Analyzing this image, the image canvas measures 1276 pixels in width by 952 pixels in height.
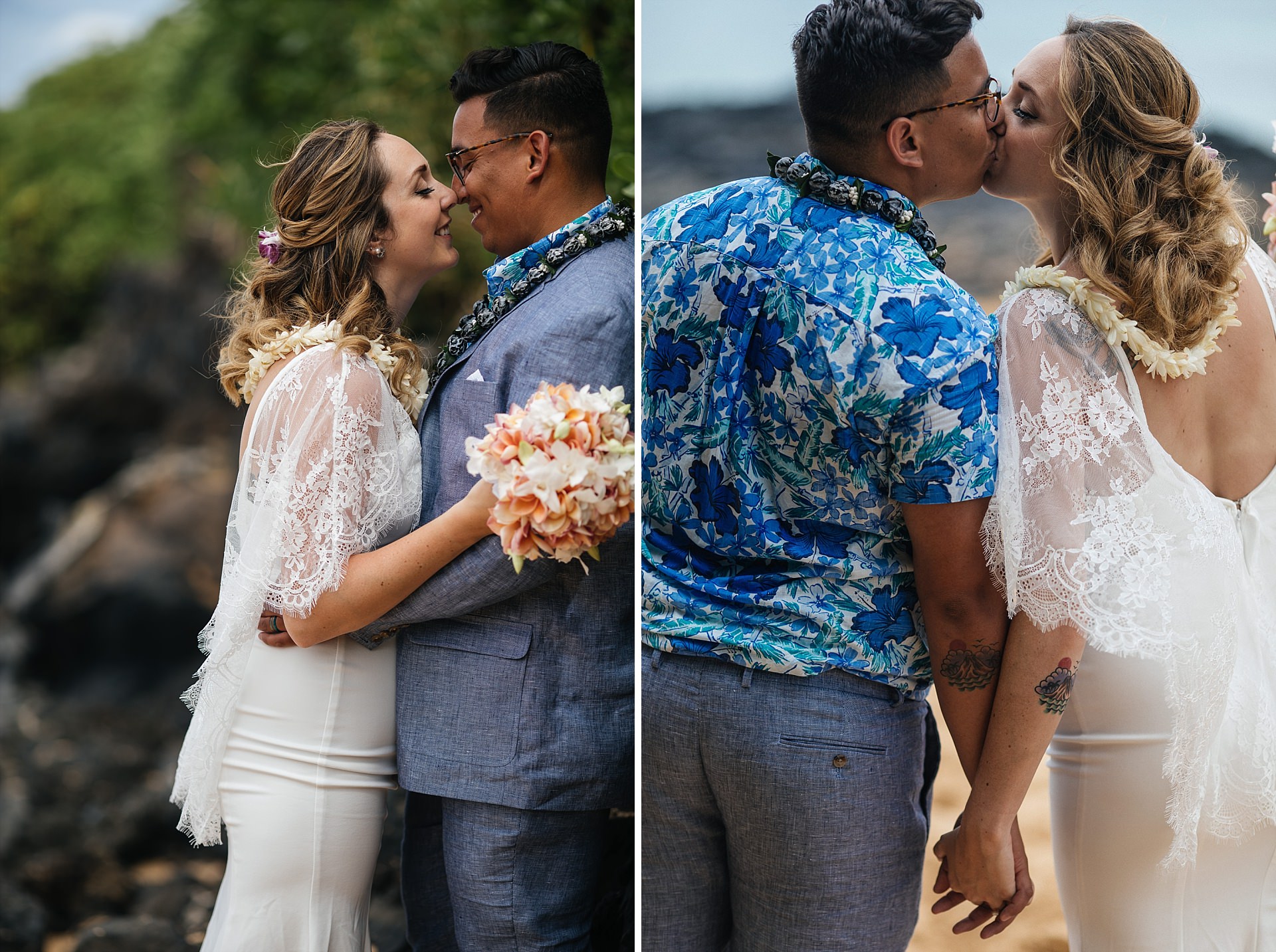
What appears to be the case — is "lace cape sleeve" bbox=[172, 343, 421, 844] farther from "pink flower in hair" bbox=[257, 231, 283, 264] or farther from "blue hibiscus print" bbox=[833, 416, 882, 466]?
"blue hibiscus print" bbox=[833, 416, 882, 466]

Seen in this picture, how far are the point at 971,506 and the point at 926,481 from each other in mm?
78

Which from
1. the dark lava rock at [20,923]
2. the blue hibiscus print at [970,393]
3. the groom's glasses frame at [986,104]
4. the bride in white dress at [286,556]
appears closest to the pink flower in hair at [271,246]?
the bride in white dress at [286,556]

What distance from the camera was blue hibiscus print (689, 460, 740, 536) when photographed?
5.28 feet

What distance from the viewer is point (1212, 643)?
1.60m

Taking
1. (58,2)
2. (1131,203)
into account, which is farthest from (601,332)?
(58,2)

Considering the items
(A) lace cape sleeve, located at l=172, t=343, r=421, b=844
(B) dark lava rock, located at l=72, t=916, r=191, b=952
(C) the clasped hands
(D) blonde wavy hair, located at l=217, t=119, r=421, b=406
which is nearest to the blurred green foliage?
(D) blonde wavy hair, located at l=217, t=119, r=421, b=406

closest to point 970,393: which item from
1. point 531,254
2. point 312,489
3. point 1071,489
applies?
point 1071,489

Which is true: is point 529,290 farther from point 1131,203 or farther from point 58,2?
point 58,2

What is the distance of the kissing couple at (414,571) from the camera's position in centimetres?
169

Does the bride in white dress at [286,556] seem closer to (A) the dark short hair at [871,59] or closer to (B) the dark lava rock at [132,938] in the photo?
(A) the dark short hair at [871,59]

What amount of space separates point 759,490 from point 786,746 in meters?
0.37

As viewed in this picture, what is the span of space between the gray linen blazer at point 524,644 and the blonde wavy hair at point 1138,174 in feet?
2.21

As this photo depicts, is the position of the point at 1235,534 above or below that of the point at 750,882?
above

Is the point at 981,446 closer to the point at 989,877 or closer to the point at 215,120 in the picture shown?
the point at 989,877
